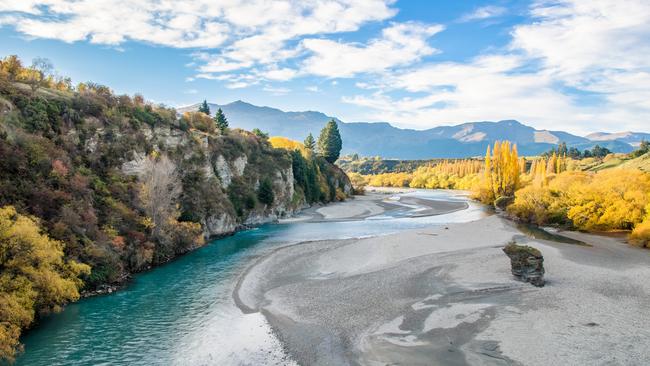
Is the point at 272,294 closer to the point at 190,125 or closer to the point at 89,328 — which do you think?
the point at 89,328

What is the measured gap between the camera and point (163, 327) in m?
22.7

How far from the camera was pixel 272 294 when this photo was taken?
2834 centimetres

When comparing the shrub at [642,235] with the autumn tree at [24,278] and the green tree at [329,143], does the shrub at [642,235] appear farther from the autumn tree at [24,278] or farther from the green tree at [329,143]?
the green tree at [329,143]

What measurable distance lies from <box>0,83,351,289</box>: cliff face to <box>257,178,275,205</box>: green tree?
176mm

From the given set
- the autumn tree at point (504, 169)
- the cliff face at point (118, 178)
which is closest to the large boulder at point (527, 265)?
the cliff face at point (118, 178)

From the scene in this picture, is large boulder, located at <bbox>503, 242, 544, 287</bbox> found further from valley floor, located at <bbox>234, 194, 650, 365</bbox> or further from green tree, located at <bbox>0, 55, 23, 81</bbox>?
green tree, located at <bbox>0, 55, 23, 81</bbox>

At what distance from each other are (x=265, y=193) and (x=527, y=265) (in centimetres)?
4779

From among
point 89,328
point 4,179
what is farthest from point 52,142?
point 89,328

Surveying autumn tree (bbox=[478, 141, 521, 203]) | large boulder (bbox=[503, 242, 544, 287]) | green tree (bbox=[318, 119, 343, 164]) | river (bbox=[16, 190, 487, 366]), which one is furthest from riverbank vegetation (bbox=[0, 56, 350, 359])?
green tree (bbox=[318, 119, 343, 164])

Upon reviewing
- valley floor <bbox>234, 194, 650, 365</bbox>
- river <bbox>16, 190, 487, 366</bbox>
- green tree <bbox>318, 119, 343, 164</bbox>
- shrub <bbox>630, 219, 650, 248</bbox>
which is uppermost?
green tree <bbox>318, 119, 343, 164</bbox>

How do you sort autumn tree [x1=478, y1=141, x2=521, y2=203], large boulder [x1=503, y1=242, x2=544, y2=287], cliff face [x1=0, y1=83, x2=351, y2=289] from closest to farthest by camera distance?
1. large boulder [x1=503, y1=242, x2=544, y2=287]
2. cliff face [x1=0, y1=83, x2=351, y2=289]
3. autumn tree [x1=478, y1=141, x2=521, y2=203]

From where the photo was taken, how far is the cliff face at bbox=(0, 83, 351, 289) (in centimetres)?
2928

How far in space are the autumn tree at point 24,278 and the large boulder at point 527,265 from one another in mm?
29639

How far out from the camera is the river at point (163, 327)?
19.0 meters
